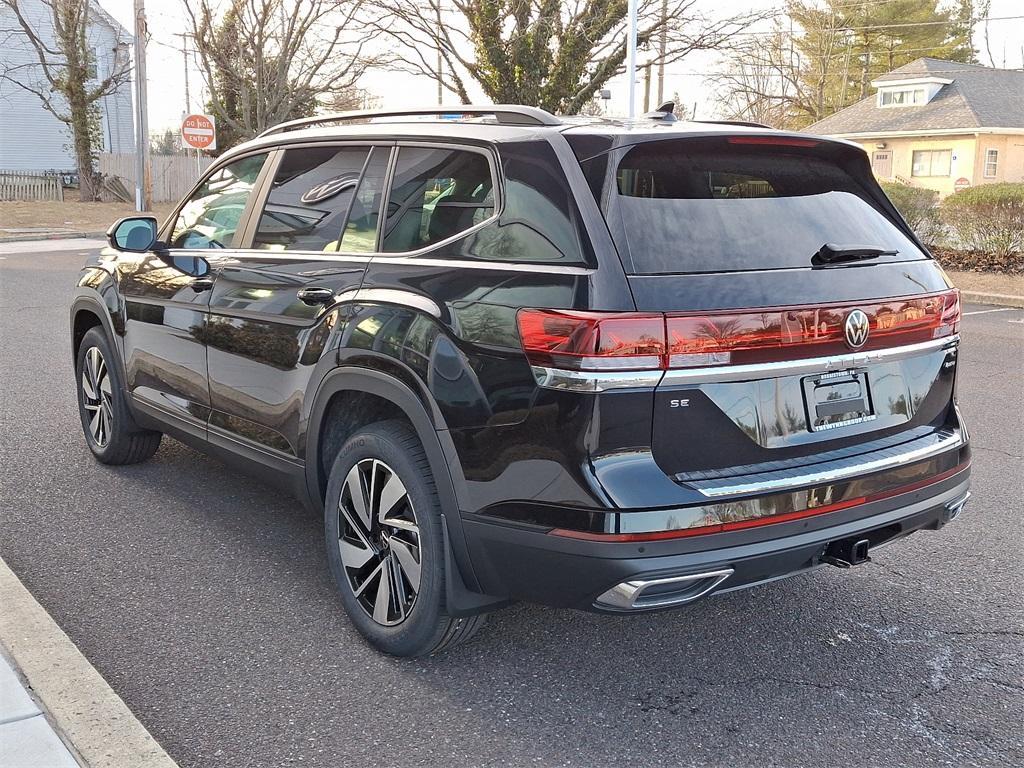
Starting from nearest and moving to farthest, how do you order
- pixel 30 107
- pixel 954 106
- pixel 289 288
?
pixel 289 288 < pixel 30 107 < pixel 954 106

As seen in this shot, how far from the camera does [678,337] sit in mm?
2768

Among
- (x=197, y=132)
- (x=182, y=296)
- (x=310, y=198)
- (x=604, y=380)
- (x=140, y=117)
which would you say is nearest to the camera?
(x=604, y=380)

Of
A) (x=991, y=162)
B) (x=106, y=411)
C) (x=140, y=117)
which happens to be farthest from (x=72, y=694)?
(x=991, y=162)

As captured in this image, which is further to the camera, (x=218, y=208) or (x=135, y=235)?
(x=135, y=235)

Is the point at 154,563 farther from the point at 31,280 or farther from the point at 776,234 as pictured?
the point at 31,280

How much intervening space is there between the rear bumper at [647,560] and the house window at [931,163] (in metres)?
47.7

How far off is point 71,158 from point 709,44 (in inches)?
1171

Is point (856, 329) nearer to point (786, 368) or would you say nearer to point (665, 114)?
point (786, 368)

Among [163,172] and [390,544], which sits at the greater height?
[163,172]

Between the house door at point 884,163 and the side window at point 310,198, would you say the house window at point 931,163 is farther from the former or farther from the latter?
the side window at point 310,198

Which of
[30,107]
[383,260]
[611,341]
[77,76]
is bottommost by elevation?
[611,341]

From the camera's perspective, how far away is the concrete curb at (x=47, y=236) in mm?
24891

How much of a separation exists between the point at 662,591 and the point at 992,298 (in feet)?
48.1

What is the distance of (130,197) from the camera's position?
4000cm
